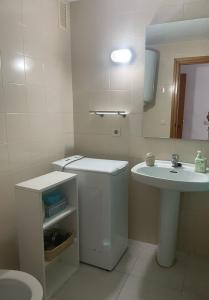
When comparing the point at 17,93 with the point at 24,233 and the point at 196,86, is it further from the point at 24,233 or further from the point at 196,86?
the point at 196,86

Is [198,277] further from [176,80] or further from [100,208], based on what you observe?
[176,80]

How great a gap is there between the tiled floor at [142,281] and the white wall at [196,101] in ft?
→ 3.66

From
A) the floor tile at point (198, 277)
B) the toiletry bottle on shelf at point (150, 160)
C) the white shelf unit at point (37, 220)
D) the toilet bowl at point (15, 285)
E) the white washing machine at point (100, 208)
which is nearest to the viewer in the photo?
the toilet bowl at point (15, 285)

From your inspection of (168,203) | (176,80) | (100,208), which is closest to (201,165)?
(168,203)

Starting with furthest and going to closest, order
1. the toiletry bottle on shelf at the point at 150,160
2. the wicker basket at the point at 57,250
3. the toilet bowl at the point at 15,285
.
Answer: the toiletry bottle on shelf at the point at 150,160 < the wicker basket at the point at 57,250 < the toilet bowl at the point at 15,285

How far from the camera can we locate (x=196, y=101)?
6.00ft

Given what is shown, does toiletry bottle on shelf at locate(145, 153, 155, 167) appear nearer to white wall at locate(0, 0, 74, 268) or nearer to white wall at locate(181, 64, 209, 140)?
white wall at locate(181, 64, 209, 140)

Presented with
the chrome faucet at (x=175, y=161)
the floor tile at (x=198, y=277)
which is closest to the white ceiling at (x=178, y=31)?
the chrome faucet at (x=175, y=161)

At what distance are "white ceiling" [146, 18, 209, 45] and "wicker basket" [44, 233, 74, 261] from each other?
1.75 meters

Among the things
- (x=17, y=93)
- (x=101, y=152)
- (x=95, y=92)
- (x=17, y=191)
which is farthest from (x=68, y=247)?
(x=95, y=92)

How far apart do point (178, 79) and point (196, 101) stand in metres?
0.23

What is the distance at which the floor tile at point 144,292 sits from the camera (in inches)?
63.9

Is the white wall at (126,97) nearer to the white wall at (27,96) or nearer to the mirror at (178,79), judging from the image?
the mirror at (178,79)

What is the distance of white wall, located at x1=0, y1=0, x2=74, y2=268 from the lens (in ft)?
5.26
